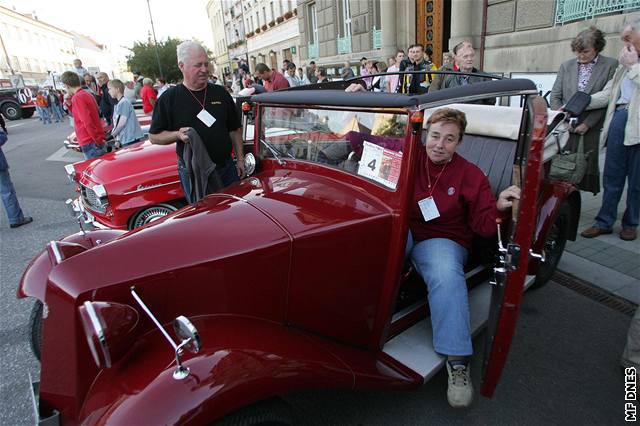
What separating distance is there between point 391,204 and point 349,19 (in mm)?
14547

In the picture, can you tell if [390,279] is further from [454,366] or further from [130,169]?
[130,169]

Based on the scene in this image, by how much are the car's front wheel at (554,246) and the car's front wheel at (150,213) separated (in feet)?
11.3

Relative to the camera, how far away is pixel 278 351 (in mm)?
1601

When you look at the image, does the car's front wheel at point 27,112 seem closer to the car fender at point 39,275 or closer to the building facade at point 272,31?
the building facade at point 272,31

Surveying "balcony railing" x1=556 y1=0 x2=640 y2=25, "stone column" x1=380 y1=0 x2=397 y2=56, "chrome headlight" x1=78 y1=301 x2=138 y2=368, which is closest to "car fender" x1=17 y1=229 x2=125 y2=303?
"chrome headlight" x1=78 y1=301 x2=138 y2=368

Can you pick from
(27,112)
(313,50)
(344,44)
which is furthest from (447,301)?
(27,112)

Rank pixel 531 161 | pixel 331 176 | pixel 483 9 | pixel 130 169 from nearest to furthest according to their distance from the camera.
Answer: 1. pixel 531 161
2. pixel 331 176
3. pixel 130 169
4. pixel 483 9

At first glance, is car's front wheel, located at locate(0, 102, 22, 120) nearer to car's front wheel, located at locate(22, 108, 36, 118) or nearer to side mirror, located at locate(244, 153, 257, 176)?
car's front wheel, located at locate(22, 108, 36, 118)

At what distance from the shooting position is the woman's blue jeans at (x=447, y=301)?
197 cm

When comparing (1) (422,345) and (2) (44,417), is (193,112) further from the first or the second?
(1) (422,345)

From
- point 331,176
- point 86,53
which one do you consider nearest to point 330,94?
point 331,176

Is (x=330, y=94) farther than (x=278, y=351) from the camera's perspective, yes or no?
Yes

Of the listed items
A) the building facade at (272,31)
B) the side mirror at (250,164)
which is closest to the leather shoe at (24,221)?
the side mirror at (250,164)

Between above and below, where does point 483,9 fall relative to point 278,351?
above
